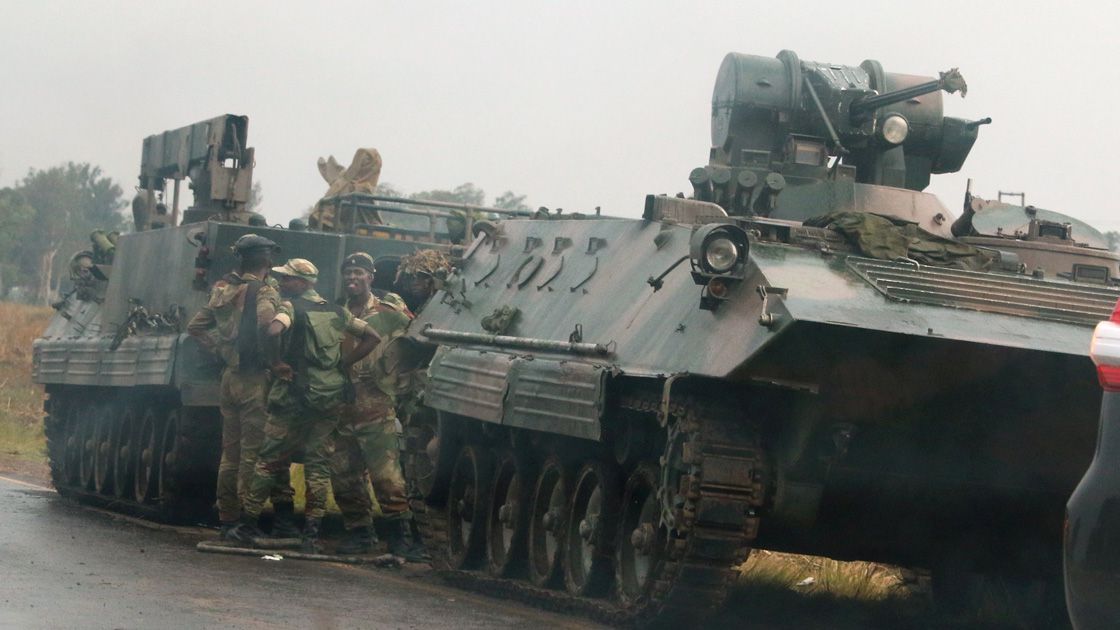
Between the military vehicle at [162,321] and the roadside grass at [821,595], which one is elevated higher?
the military vehicle at [162,321]

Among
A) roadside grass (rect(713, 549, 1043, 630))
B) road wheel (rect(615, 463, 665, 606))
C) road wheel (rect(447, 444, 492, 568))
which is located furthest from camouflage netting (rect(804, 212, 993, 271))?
road wheel (rect(447, 444, 492, 568))

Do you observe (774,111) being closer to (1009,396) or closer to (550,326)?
(550,326)

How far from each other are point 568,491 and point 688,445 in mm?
2042

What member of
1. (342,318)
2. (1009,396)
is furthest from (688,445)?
(342,318)

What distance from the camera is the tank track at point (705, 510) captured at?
816 cm

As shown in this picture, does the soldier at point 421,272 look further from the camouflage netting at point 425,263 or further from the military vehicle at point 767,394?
the military vehicle at point 767,394

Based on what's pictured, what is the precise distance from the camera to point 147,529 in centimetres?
1313

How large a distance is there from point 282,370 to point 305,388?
0.18 meters

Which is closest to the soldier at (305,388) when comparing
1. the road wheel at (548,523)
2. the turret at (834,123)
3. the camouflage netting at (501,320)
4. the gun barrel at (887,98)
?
the camouflage netting at (501,320)

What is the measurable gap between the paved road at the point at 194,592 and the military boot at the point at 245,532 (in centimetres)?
33

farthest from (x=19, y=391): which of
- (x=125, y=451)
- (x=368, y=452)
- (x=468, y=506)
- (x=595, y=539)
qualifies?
(x=595, y=539)

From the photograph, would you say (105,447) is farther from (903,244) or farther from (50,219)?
(50,219)

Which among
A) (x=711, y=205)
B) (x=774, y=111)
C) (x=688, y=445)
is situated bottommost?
(x=688, y=445)

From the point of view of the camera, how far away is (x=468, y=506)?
11.6m
